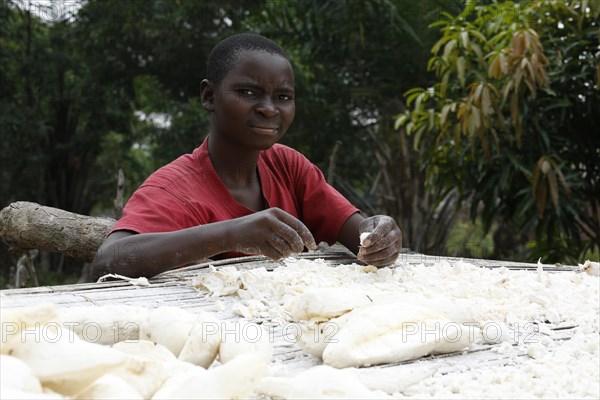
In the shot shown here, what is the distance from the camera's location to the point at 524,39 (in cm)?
292

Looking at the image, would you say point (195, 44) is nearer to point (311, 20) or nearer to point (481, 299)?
point (311, 20)

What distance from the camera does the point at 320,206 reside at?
2109mm

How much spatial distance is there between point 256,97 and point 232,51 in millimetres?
168

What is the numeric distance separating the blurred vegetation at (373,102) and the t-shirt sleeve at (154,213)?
1793 millimetres

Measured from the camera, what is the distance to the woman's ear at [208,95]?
1.97 m

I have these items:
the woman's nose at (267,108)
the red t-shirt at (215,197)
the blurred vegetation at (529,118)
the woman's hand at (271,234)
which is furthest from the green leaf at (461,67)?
the woman's hand at (271,234)

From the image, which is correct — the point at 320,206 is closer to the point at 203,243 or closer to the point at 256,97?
the point at 256,97

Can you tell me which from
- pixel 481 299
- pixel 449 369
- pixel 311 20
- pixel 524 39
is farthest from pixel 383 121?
pixel 449 369

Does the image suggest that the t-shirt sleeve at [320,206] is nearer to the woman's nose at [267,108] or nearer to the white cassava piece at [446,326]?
the woman's nose at [267,108]

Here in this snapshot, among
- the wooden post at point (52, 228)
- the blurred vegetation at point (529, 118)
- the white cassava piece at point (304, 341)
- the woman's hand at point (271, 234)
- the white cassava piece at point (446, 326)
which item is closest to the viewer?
the white cassava piece at point (304, 341)

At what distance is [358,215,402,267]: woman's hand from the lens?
159 centimetres

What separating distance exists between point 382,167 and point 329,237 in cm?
342

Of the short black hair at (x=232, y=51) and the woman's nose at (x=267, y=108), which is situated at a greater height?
the short black hair at (x=232, y=51)

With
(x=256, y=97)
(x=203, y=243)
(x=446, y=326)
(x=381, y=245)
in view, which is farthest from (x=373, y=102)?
(x=446, y=326)
